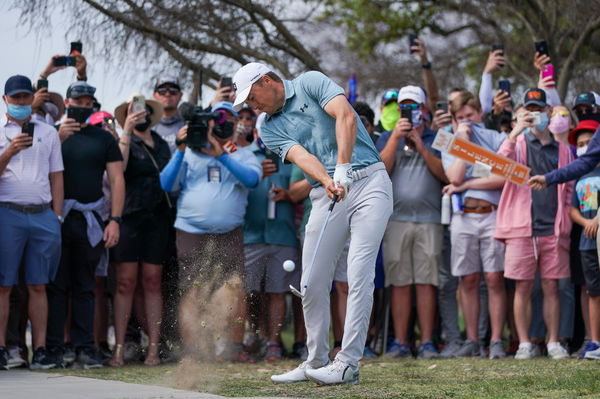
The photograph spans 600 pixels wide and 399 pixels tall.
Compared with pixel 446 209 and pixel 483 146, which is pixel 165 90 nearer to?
pixel 446 209

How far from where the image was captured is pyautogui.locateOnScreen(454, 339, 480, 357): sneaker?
31.7 feet

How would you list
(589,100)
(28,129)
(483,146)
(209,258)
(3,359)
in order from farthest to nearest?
1. (483,146)
2. (589,100)
3. (28,129)
4. (3,359)
5. (209,258)

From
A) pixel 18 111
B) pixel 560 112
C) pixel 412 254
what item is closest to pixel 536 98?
pixel 560 112

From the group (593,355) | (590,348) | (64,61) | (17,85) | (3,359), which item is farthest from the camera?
(64,61)

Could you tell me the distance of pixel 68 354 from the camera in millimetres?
9727

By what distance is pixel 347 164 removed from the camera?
258 inches

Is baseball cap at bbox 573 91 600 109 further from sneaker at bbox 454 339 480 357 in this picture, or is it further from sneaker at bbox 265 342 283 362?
sneaker at bbox 265 342 283 362

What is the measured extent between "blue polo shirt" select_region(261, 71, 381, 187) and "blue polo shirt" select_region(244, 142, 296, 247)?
3.05 meters

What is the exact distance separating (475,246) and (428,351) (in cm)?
109

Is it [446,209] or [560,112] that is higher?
[560,112]

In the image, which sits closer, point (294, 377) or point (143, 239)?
point (294, 377)

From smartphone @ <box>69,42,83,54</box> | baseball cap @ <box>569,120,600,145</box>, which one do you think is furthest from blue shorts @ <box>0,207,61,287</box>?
baseball cap @ <box>569,120,600,145</box>

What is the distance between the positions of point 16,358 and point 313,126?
3826mm

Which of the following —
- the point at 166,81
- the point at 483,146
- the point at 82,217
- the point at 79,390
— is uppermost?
the point at 166,81
